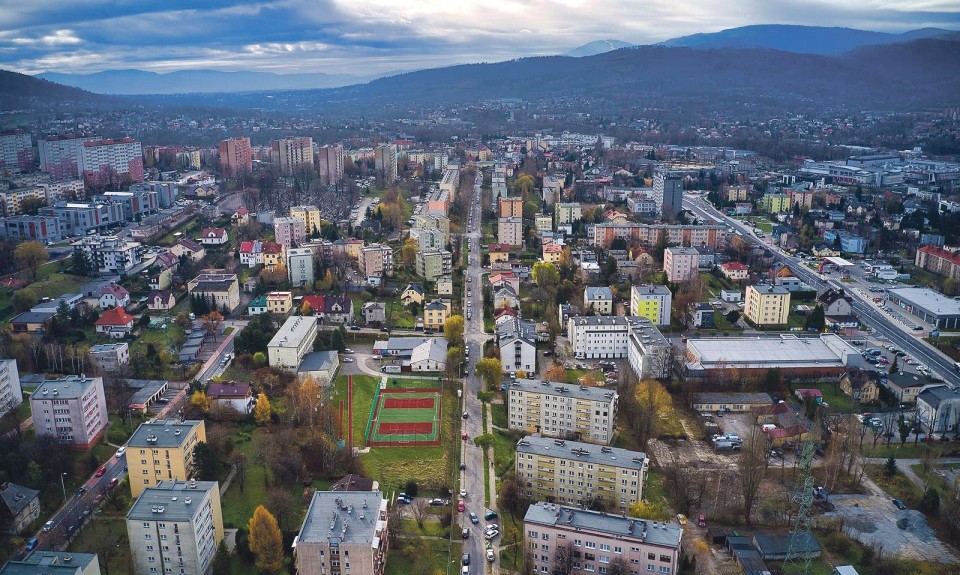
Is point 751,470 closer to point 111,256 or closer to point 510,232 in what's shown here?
point 510,232

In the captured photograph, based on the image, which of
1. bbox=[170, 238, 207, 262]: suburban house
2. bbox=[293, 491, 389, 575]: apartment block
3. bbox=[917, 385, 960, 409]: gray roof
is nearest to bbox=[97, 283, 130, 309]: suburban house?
bbox=[170, 238, 207, 262]: suburban house

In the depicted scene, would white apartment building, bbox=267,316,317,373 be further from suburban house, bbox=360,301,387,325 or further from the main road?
the main road

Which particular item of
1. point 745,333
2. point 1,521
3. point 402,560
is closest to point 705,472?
point 402,560

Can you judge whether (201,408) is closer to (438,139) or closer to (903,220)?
(903,220)

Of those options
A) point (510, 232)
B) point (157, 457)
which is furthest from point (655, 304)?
point (157, 457)

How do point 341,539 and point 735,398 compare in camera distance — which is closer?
point 341,539

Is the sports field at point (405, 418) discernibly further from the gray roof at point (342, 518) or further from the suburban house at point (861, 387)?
the suburban house at point (861, 387)
